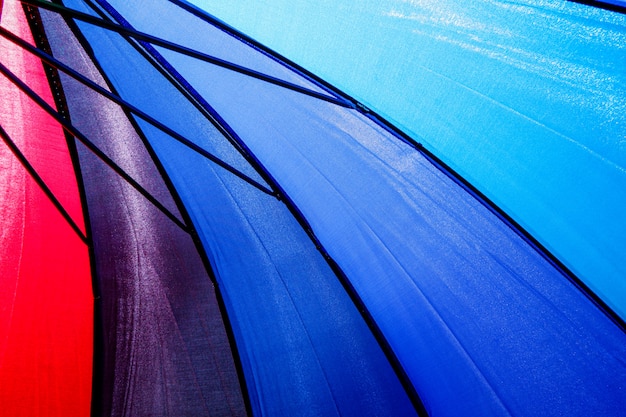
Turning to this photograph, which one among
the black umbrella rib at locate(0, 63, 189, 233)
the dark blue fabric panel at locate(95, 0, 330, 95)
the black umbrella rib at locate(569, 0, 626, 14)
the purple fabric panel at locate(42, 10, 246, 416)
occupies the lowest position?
the purple fabric panel at locate(42, 10, 246, 416)

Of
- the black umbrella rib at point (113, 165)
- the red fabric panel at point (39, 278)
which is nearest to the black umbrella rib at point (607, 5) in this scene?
the black umbrella rib at point (113, 165)

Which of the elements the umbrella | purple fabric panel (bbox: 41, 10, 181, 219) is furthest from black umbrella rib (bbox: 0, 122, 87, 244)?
purple fabric panel (bbox: 41, 10, 181, 219)

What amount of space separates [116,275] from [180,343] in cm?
46

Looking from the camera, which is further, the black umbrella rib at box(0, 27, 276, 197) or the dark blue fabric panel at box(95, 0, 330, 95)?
the dark blue fabric panel at box(95, 0, 330, 95)

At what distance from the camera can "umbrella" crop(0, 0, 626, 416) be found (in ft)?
6.29

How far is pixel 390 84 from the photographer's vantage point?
5.90 feet

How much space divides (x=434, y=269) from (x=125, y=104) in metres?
1.29

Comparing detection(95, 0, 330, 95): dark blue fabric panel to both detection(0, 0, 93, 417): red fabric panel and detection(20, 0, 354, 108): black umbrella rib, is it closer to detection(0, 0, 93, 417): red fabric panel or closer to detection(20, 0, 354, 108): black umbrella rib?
detection(20, 0, 354, 108): black umbrella rib

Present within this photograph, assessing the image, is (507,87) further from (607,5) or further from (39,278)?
(39,278)

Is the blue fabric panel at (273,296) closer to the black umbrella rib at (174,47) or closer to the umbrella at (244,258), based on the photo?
the umbrella at (244,258)

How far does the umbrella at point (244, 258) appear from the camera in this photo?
192 centimetres

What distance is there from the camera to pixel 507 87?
163cm

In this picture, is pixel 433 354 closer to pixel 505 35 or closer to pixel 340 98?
pixel 340 98

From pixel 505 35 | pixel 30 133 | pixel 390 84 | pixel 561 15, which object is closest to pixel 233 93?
pixel 390 84
